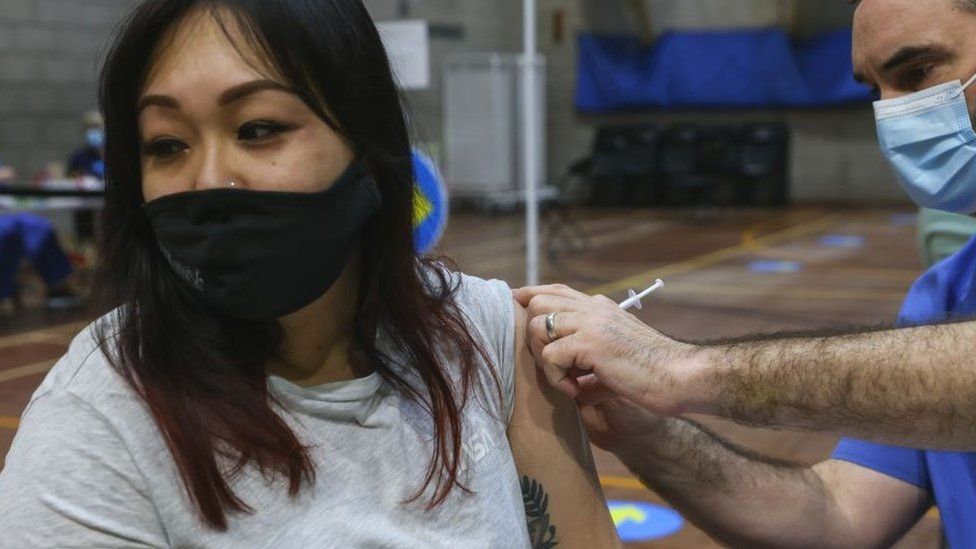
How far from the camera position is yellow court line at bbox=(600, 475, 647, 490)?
3.10 meters

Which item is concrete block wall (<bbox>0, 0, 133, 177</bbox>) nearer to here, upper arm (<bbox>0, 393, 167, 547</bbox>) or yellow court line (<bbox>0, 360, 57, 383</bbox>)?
yellow court line (<bbox>0, 360, 57, 383</bbox>)

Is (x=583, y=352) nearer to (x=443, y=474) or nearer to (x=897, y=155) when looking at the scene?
(x=443, y=474)

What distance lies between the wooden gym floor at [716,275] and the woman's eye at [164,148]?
588 mm

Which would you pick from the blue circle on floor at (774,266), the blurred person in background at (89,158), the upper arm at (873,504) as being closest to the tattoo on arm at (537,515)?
the upper arm at (873,504)

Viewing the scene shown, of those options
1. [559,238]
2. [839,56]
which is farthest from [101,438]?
[839,56]

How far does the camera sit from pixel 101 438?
883mm

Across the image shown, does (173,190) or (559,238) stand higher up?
(173,190)

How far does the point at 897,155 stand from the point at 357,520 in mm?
1043

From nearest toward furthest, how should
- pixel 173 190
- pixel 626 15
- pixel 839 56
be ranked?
pixel 173 190, pixel 839 56, pixel 626 15

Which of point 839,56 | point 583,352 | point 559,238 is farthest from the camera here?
point 839,56

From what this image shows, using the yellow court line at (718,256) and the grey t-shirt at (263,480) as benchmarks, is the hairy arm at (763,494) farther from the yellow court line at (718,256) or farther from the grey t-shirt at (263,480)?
the yellow court line at (718,256)

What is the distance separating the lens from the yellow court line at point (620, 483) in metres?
3.10

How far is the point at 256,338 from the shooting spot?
41.6 inches

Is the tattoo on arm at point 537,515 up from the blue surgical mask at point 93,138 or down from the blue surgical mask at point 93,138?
up
